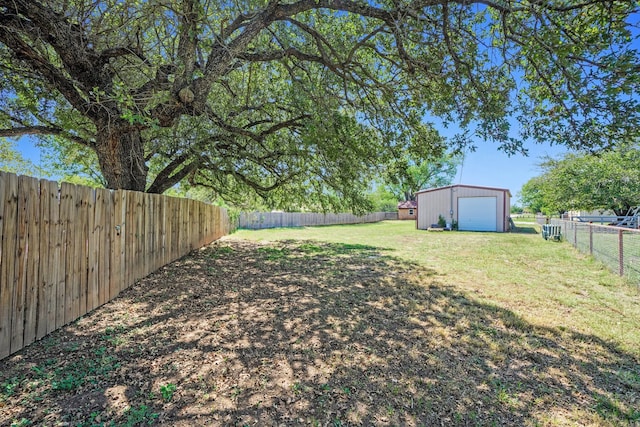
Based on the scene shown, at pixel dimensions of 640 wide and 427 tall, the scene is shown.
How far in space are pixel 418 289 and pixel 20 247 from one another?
4.91 meters

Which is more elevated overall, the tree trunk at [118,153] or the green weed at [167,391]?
the tree trunk at [118,153]

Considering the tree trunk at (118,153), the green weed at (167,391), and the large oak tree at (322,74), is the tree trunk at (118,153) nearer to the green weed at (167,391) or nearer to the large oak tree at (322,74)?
the large oak tree at (322,74)

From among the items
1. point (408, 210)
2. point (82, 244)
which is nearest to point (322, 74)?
point (82, 244)

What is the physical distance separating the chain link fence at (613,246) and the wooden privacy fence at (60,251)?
8.08 metres

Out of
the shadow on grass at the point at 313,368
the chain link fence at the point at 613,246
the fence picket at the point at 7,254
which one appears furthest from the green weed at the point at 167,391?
the chain link fence at the point at 613,246

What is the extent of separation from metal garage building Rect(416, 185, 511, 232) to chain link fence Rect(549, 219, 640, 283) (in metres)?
8.32

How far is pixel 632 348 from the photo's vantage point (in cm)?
285

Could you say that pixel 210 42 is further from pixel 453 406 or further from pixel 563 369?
pixel 563 369

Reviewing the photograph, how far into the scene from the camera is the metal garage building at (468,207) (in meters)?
16.8

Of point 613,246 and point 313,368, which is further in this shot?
point 613,246

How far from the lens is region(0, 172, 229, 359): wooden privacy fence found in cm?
251

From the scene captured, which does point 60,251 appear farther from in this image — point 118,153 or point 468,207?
point 468,207

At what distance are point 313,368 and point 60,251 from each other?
9.38 ft

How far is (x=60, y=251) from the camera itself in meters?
3.06
